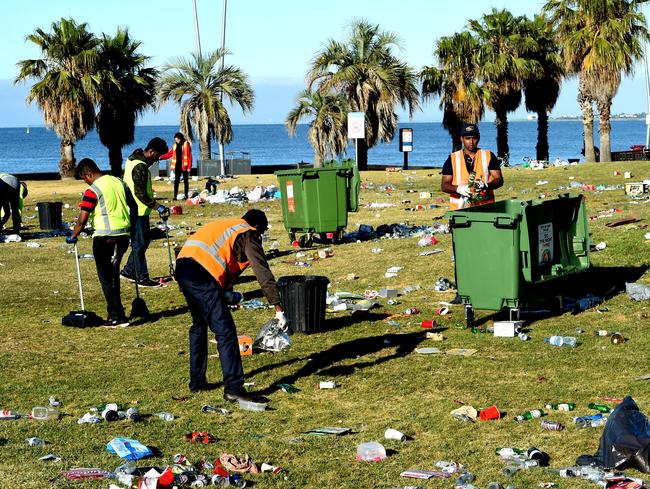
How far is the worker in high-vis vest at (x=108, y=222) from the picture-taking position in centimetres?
1165

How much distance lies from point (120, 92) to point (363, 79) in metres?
8.49

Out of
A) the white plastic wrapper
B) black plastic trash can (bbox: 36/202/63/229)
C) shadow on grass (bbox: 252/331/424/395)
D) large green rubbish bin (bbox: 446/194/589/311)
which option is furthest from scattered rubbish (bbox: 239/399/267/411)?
black plastic trash can (bbox: 36/202/63/229)

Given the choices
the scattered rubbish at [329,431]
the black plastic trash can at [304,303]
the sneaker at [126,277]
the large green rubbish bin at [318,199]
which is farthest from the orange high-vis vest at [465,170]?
the large green rubbish bin at [318,199]

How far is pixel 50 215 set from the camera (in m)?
22.2

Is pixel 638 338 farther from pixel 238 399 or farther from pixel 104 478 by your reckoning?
pixel 104 478

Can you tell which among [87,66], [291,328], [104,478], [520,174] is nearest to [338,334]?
[291,328]

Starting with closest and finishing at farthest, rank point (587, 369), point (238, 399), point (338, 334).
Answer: point (238, 399), point (587, 369), point (338, 334)

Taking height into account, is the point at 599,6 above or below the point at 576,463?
above

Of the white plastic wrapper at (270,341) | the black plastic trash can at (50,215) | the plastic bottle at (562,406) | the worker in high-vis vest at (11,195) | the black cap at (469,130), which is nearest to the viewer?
the plastic bottle at (562,406)

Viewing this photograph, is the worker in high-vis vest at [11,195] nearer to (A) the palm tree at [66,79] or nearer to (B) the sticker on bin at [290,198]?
(B) the sticker on bin at [290,198]

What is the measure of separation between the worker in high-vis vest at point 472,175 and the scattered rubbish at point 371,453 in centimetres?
489

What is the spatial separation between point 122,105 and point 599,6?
1657cm

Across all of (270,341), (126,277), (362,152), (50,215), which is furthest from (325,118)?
(270,341)

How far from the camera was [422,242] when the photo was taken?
56.0 feet
